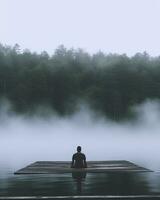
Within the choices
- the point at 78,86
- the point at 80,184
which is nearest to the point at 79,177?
the point at 80,184

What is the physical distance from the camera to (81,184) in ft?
73.8

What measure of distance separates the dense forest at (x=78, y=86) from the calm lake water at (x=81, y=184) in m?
112

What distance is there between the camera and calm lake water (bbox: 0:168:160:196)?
65.4ft

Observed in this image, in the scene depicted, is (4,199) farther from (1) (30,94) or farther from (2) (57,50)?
(2) (57,50)

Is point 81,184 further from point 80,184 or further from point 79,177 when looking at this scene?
point 79,177

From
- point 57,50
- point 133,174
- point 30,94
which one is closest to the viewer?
point 133,174

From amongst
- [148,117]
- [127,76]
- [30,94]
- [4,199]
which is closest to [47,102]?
[30,94]

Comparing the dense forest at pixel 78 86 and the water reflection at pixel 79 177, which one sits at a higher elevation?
the dense forest at pixel 78 86

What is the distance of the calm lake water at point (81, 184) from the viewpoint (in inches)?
785

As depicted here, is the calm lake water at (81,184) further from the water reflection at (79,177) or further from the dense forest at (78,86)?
the dense forest at (78,86)

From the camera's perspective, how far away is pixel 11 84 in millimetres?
142250

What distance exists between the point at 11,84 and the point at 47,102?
9.91 meters

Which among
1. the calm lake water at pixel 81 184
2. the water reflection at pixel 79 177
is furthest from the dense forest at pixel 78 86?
the calm lake water at pixel 81 184

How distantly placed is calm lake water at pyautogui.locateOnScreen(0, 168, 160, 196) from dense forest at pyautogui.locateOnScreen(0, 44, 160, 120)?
368ft
